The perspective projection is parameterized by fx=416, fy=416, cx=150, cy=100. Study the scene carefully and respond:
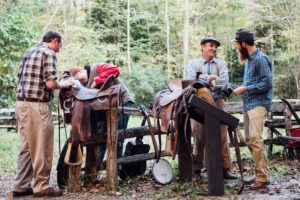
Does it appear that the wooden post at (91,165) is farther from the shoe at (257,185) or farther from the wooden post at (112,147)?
the shoe at (257,185)

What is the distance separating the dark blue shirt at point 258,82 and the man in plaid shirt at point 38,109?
226 cm

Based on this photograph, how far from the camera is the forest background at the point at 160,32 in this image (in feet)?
82.0

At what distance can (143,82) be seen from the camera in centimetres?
2509

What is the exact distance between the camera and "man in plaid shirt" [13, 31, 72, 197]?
4773 mm

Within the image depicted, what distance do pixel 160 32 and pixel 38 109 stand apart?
1090 inches

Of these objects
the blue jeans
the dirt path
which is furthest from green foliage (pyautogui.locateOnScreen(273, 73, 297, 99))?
the blue jeans

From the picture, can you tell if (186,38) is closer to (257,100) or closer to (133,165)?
(133,165)

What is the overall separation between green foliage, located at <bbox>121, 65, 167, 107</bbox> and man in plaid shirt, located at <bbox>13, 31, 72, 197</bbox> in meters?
19.6

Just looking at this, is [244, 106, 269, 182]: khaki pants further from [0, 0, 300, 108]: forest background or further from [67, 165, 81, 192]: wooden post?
[0, 0, 300, 108]: forest background

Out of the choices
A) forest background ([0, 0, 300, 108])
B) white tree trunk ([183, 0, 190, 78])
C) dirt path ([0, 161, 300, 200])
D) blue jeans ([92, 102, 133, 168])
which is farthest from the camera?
white tree trunk ([183, 0, 190, 78])

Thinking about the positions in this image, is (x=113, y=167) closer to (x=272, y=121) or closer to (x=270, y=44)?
(x=272, y=121)

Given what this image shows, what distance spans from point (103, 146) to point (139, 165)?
573 millimetres

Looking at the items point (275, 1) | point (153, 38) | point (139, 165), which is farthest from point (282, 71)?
point (139, 165)

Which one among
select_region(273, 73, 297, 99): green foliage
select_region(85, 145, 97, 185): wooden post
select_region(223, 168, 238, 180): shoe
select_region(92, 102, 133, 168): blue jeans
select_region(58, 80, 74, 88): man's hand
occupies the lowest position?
select_region(223, 168, 238, 180): shoe
